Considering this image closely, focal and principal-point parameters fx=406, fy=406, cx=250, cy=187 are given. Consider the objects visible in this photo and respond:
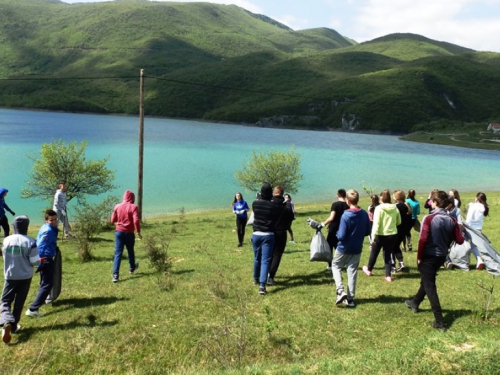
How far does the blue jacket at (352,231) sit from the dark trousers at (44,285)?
19.0ft

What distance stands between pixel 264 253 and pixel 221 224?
17.8m

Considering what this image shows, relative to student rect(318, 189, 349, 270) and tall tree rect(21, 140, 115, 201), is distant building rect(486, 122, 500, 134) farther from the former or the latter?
student rect(318, 189, 349, 270)

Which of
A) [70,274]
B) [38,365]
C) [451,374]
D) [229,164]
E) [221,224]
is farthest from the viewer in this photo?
[229,164]

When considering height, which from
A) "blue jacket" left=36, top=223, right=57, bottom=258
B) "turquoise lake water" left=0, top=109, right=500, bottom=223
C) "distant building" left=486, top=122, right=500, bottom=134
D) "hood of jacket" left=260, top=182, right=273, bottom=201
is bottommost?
"turquoise lake water" left=0, top=109, right=500, bottom=223

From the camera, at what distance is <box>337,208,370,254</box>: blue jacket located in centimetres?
802

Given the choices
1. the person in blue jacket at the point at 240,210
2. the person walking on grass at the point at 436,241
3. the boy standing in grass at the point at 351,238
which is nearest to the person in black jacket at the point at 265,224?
the boy standing in grass at the point at 351,238

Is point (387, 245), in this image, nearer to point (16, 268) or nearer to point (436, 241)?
point (436, 241)

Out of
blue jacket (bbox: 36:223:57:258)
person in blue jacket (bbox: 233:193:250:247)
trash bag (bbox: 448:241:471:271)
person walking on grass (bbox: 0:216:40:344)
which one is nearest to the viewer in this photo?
person walking on grass (bbox: 0:216:40:344)

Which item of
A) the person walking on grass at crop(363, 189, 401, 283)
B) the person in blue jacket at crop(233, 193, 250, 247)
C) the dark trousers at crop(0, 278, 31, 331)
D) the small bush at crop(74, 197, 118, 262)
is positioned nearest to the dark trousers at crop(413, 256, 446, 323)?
the person walking on grass at crop(363, 189, 401, 283)

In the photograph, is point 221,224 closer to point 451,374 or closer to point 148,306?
A: point 148,306

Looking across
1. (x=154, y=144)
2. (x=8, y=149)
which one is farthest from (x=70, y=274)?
(x=154, y=144)

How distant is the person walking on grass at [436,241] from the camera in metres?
7.11

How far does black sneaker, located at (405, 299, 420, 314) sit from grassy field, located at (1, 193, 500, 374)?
0.31 ft

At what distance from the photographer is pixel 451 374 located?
5.59 meters
